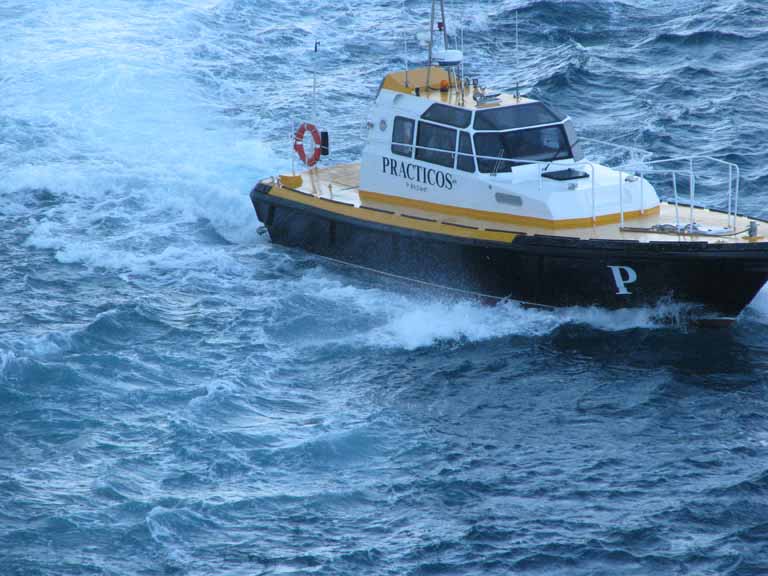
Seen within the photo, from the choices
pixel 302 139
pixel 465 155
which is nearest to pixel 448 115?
pixel 465 155

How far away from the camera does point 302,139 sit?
60.8ft

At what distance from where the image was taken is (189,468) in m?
12.0

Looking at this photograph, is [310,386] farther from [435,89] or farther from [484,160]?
[435,89]

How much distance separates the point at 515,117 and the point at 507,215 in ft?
4.43

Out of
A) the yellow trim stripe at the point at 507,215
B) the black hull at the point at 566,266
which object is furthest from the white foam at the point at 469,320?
the yellow trim stripe at the point at 507,215

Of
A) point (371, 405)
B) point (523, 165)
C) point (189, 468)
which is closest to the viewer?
point (189, 468)

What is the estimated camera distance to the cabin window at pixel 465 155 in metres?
15.9

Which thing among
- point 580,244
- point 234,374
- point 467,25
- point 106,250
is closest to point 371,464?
point 234,374

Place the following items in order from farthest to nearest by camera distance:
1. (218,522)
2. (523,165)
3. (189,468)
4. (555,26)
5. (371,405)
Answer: (555,26) → (523,165) → (371,405) → (189,468) → (218,522)

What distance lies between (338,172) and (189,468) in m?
7.91

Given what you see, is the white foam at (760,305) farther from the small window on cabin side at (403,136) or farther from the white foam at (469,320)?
the small window on cabin side at (403,136)

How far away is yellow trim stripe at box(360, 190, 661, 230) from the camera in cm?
1518

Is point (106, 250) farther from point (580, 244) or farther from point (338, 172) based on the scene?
point (580, 244)

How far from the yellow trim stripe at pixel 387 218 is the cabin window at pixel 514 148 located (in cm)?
91
